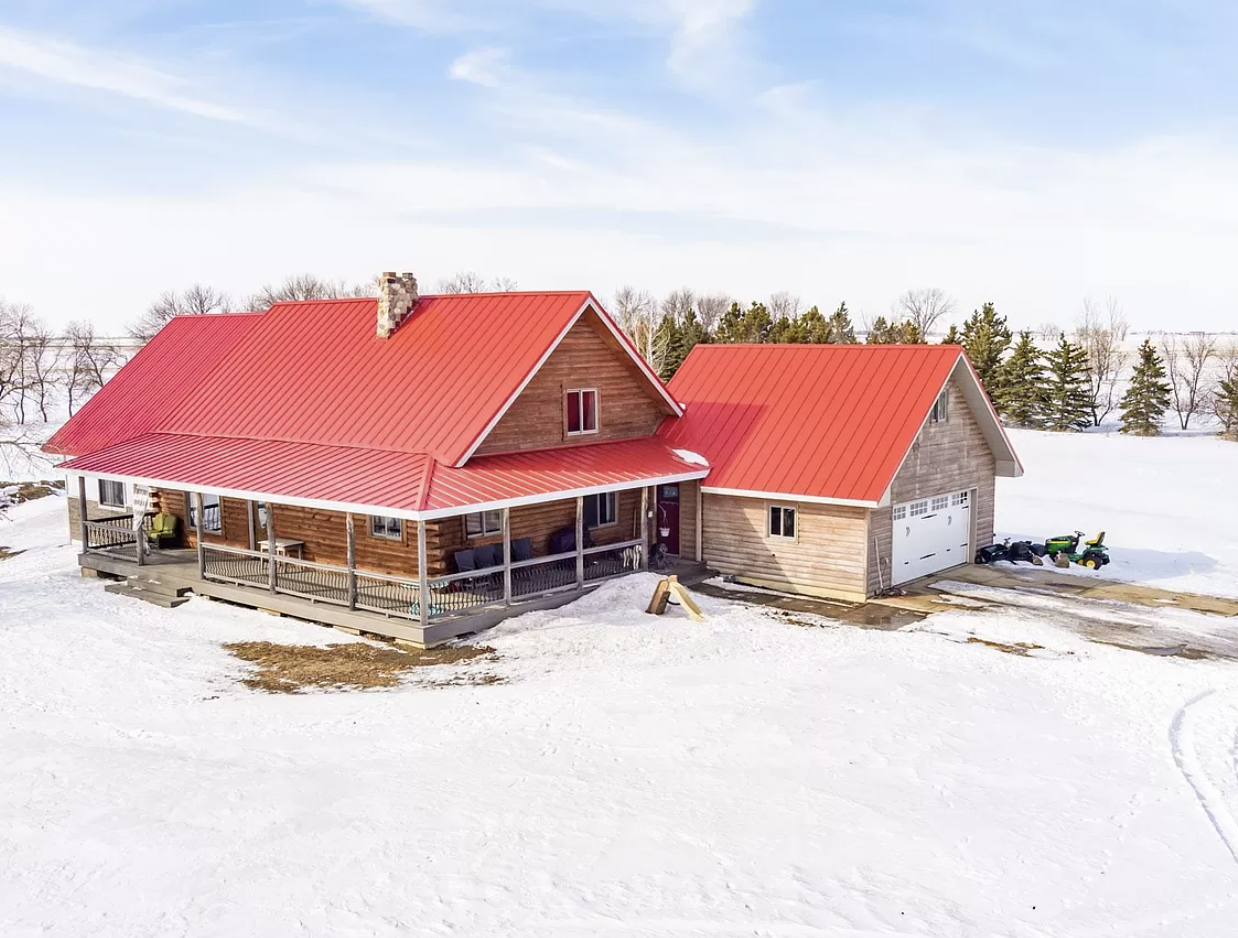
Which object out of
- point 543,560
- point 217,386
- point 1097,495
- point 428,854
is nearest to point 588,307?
point 543,560

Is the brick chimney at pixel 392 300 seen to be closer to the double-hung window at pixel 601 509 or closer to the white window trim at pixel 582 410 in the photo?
the white window trim at pixel 582 410

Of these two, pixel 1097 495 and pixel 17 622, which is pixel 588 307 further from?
pixel 1097 495

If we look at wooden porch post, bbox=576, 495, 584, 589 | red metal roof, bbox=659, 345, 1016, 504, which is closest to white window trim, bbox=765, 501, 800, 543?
red metal roof, bbox=659, 345, 1016, 504

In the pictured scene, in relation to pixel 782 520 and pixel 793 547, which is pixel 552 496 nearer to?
pixel 782 520

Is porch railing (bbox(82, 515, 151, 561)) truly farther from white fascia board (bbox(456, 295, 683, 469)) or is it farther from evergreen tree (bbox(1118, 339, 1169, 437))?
evergreen tree (bbox(1118, 339, 1169, 437))

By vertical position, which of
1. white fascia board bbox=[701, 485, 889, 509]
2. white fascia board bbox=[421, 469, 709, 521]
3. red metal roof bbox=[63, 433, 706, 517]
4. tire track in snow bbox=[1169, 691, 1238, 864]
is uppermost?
red metal roof bbox=[63, 433, 706, 517]

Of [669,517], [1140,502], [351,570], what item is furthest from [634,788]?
[1140,502]

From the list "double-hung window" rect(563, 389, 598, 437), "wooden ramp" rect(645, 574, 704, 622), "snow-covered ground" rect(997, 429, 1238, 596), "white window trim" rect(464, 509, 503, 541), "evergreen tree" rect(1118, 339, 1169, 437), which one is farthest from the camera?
"evergreen tree" rect(1118, 339, 1169, 437)
